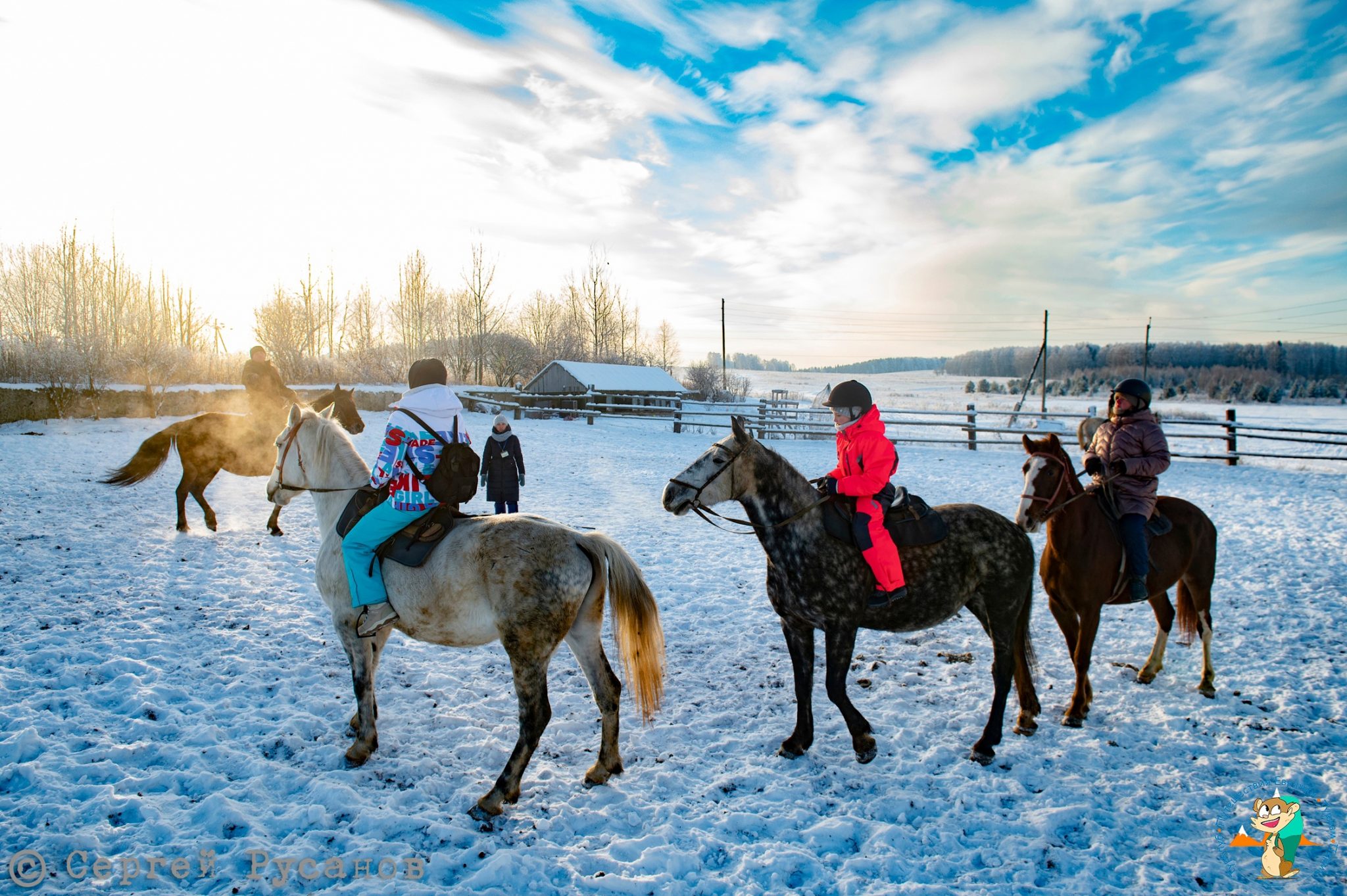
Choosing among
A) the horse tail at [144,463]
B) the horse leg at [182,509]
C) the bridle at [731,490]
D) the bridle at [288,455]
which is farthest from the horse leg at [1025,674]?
the horse tail at [144,463]

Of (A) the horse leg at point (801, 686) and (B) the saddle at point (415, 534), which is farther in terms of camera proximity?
(A) the horse leg at point (801, 686)

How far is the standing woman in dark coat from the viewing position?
9172 mm

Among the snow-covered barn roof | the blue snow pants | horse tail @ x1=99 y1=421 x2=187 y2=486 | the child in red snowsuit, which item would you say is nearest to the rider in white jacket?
Answer: the blue snow pants

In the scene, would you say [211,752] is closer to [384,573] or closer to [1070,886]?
[384,573]

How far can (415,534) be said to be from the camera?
358cm

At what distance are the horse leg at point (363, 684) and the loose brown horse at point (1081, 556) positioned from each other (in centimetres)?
459

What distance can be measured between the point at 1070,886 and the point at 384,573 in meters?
3.87

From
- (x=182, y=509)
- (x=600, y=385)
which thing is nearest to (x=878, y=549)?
(x=182, y=509)

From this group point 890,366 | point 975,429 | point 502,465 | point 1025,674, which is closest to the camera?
point 1025,674

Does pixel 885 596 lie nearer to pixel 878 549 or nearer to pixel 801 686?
pixel 878 549

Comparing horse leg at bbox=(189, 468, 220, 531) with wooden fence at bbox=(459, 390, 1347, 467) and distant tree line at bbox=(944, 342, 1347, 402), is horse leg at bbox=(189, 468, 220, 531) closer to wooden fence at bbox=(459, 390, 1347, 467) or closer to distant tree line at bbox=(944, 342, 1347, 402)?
wooden fence at bbox=(459, 390, 1347, 467)

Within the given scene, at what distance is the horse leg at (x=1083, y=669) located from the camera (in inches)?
169

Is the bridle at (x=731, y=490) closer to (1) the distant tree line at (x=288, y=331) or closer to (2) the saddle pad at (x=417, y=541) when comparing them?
(2) the saddle pad at (x=417, y=541)

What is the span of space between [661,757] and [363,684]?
190cm
